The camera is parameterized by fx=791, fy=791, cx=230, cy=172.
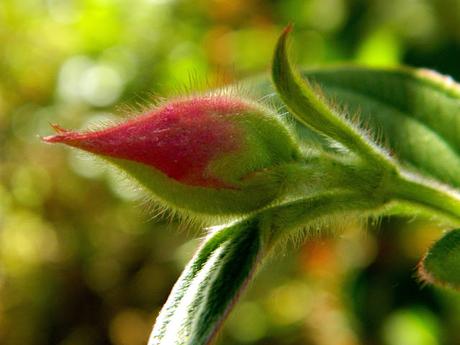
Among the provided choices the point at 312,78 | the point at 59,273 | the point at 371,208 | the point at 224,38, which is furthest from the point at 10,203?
the point at 371,208

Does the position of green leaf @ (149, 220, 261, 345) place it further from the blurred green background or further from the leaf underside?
the blurred green background

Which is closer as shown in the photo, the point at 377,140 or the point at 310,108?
the point at 310,108

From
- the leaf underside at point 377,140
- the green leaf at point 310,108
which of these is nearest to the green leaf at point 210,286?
the leaf underside at point 377,140

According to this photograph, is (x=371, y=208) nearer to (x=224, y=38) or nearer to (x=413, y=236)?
(x=413, y=236)

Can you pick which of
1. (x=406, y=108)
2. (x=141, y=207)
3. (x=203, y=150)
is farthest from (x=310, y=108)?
(x=141, y=207)

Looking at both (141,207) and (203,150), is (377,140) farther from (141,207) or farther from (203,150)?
(141,207)

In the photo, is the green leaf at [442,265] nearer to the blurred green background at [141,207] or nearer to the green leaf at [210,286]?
the green leaf at [210,286]

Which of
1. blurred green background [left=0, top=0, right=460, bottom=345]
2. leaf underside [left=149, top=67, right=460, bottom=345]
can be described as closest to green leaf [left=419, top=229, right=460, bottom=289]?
leaf underside [left=149, top=67, right=460, bottom=345]
